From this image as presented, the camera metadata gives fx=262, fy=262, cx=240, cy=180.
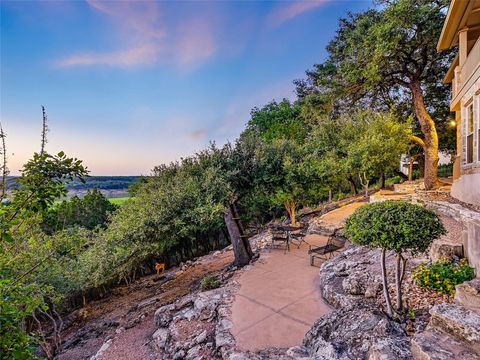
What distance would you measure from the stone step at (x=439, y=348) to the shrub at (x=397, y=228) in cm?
117

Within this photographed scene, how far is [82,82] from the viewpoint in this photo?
1006cm

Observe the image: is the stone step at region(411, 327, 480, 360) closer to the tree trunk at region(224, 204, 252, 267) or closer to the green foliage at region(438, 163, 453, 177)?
the tree trunk at region(224, 204, 252, 267)

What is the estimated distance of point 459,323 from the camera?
9.92 ft

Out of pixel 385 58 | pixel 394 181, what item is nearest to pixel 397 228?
pixel 385 58

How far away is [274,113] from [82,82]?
2343 cm

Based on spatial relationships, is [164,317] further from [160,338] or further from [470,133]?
[470,133]

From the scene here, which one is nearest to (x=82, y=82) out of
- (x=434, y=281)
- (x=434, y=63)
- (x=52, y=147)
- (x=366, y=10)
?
(x=52, y=147)

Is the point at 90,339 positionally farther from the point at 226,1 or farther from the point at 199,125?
the point at 199,125

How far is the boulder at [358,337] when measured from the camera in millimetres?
3221

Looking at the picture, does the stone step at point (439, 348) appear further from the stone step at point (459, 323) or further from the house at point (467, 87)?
the house at point (467, 87)

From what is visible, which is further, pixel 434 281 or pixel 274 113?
pixel 274 113

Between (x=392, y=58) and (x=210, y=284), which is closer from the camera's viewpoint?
(x=210, y=284)

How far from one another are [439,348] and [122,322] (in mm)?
8574

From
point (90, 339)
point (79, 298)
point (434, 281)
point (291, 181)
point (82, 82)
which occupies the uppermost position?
point (82, 82)
